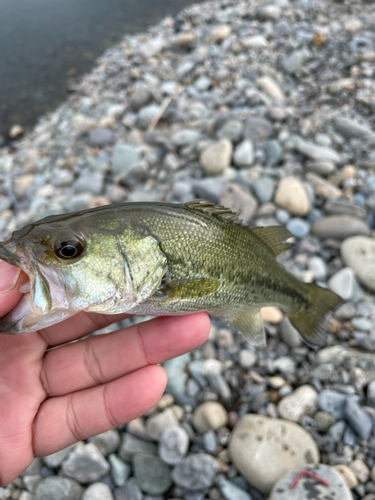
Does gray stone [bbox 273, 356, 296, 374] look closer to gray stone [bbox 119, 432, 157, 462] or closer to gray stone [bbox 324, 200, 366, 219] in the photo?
gray stone [bbox 119, 432, 157, 462]

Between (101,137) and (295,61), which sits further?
(295,61)

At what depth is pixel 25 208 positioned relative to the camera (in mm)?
5945

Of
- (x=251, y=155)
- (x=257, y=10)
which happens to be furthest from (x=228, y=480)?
(x=257, y=10)

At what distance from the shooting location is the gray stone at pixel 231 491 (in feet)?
8.89

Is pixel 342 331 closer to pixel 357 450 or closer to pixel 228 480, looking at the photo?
pixel 357 450

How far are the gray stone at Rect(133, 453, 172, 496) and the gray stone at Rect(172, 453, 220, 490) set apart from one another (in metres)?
0.09

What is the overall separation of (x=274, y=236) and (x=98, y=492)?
2385 millimetres

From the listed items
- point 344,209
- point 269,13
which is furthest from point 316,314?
point 269,13

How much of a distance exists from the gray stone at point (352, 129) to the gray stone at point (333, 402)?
12.8 feet

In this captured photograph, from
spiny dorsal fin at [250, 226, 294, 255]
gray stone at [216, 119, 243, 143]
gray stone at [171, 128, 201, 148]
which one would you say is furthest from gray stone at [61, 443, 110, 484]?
gray stone at [216, 119, 243, 143]

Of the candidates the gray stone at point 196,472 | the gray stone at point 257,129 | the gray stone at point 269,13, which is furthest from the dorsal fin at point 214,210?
the gray stone at point 269,13

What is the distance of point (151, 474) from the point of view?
284 centimetres

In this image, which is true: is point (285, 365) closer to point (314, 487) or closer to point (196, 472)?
point (314, 487)

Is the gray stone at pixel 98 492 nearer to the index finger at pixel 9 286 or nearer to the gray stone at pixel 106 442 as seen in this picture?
the gray stone at pixel 106 442
